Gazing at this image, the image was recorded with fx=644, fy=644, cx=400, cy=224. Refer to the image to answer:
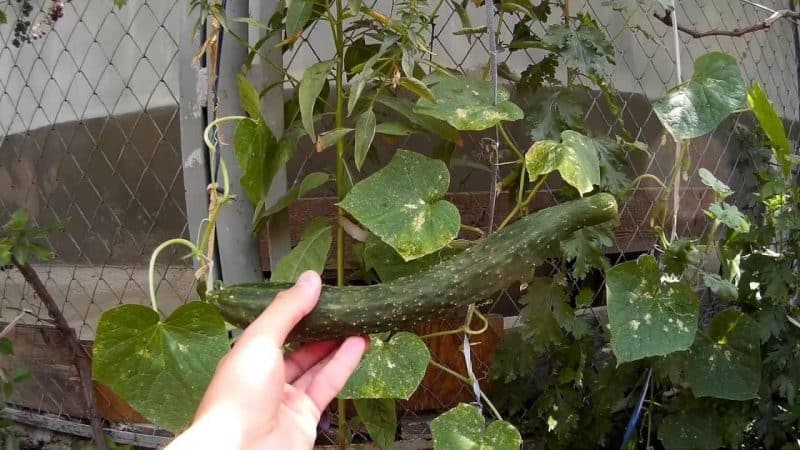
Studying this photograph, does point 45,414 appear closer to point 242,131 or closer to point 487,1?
point 242,131

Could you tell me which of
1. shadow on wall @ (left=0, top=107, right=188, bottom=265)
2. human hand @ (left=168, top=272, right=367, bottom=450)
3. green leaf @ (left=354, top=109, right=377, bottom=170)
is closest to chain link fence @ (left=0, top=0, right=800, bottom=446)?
shadow on wall @ (left=0, top=107, right=188, bottom=265)

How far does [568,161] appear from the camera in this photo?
79 cm

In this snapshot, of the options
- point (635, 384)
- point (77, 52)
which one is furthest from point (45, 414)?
point (635, 384)

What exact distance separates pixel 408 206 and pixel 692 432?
0.83 metres

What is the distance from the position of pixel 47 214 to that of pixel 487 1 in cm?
129

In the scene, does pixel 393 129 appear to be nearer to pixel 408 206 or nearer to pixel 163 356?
pixel 408 206

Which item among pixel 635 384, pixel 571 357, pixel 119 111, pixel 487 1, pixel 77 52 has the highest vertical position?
pixel 77 52

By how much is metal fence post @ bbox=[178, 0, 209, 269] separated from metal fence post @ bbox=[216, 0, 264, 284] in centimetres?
4

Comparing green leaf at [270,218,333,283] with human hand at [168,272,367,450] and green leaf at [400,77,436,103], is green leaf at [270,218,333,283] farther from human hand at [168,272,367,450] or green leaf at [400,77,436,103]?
green leaf at [400,77,436,103]

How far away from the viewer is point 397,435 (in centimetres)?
127

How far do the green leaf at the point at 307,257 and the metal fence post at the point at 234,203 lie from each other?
8 centimetres

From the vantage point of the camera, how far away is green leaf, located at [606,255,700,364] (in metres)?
0.84

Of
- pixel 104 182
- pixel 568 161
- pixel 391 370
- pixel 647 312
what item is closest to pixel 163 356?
pixel 391 370

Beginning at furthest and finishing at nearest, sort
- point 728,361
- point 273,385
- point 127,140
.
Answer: point 127,140 → point 728,361 → point 273,385
